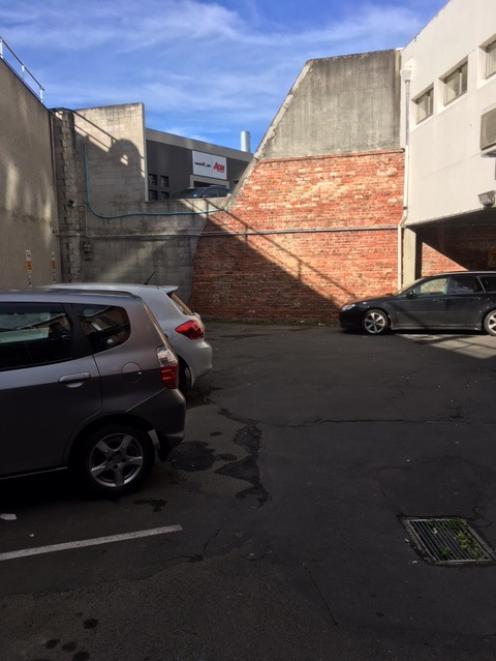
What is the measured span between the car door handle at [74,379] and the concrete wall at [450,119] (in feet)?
34.2

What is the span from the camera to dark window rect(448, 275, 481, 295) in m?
13.7

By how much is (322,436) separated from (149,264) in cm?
1315

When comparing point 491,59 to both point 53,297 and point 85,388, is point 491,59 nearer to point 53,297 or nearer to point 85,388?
point 53,297

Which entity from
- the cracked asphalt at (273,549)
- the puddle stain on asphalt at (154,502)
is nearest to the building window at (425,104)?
the cracked asphalt at (273,549)

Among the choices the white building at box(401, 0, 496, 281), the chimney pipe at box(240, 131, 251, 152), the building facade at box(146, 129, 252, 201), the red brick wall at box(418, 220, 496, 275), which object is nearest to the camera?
the white building at box(401, 0, 496, 281)

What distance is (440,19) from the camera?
1369 centimetres

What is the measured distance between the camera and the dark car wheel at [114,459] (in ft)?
14.3

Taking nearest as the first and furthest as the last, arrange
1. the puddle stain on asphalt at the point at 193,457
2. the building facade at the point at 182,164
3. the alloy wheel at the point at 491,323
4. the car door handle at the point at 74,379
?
the car door handle at the point at 74,379 < the puddle stain on asphalt at the point at 193,457 < the alloy wheel at the point at 491,323 < the building facade at the point at 182,164

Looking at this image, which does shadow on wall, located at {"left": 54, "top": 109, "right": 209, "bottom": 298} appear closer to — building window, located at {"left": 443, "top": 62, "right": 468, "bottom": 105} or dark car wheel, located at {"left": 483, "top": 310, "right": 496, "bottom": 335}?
building window, located at {"left": 443, "top": 62, "right": 468, "bottom": 105}

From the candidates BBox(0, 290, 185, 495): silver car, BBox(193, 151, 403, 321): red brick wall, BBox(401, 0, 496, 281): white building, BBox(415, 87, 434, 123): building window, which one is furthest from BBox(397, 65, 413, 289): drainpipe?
BBox(0, 290, 185, 495): silver car

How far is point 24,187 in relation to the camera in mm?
14750

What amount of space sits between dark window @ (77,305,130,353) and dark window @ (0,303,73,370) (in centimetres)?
14

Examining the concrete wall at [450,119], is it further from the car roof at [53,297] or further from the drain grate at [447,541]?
the car roof at [53,297]

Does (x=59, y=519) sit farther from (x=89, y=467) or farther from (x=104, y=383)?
(x=104, y=383)
